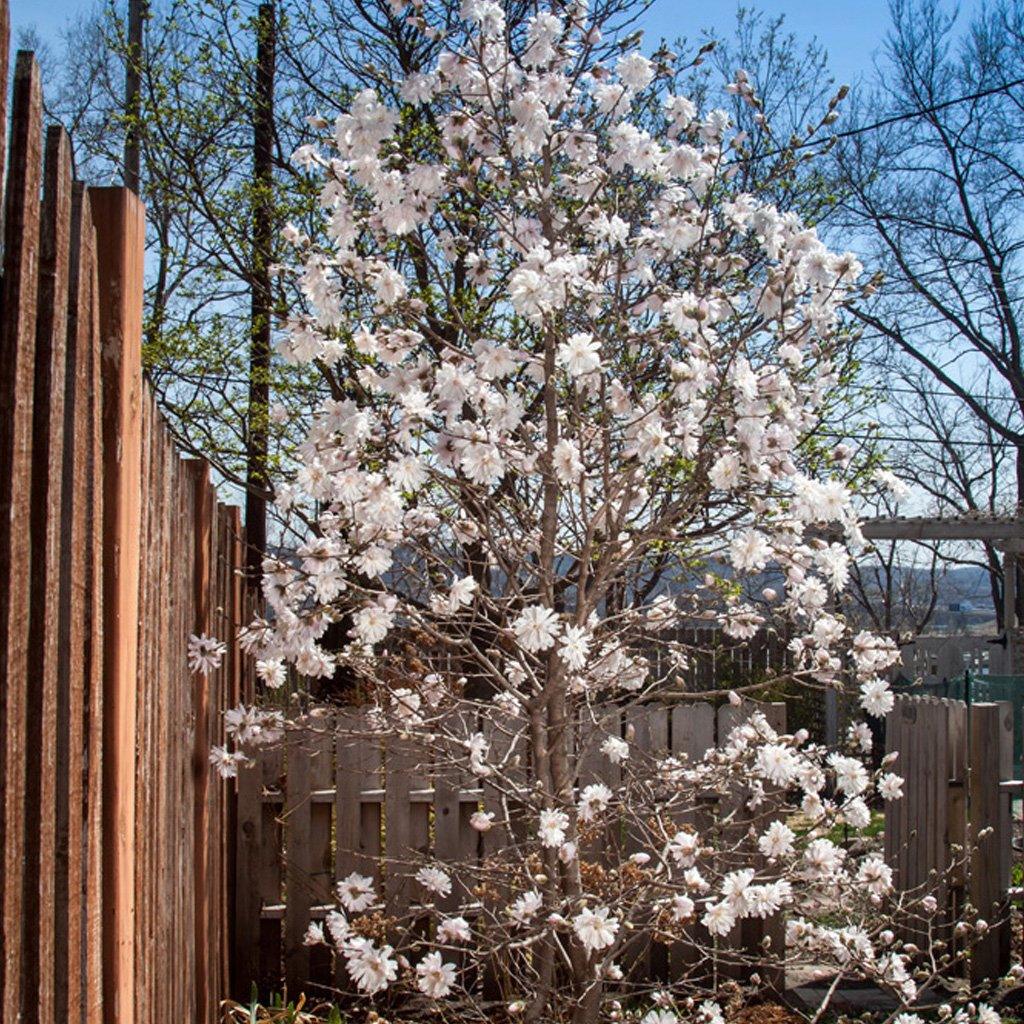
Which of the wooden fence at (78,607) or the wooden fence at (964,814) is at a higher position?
the wooden fence at (78,607)

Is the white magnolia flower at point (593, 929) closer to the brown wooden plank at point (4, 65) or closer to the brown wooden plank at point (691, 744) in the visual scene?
the brown wooden plank at point (691, 744)

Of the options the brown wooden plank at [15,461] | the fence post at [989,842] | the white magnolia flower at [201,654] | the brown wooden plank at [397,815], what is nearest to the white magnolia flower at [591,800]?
the white magnolia flower at [201,654]

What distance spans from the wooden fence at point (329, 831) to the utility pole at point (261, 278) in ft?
16.9

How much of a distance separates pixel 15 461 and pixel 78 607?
390 mm

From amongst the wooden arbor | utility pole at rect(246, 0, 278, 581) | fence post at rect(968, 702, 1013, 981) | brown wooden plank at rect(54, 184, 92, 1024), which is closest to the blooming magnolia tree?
fence post at rect(968, 702, 1013, 981)

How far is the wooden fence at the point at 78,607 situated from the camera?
4.93 feet

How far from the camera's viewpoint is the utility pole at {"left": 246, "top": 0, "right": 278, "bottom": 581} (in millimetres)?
10516

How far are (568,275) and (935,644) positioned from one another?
14547 millimetres

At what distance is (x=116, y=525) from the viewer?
2.11m

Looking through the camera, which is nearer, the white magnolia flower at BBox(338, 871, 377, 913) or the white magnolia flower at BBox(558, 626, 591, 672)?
the white magnolia flower at BBox(558, 626, 591, 672)

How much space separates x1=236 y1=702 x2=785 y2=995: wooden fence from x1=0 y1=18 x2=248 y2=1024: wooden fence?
6.89 feet

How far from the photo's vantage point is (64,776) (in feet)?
5.88

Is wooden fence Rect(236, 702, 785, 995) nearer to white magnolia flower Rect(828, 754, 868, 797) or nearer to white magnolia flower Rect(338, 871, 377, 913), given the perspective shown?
white magnolia flower Rect(338, 871, 377, 913)

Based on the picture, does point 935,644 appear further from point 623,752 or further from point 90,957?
point 90,957
